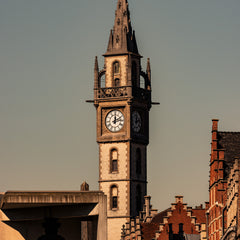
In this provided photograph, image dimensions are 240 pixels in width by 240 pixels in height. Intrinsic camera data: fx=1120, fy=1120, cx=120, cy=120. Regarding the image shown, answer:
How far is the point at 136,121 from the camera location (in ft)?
369

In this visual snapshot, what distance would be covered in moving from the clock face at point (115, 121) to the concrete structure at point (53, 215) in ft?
307

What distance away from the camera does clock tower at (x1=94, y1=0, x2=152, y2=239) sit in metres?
110

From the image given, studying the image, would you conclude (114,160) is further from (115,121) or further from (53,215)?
(53,215)

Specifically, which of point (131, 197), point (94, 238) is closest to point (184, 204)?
point (131, 197)

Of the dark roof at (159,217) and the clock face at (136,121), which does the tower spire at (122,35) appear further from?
the dark roof at (159,217)

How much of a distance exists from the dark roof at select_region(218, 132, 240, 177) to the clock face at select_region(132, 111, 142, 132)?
57922 millimetres

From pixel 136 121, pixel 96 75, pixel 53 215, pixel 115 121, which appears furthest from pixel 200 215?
pixel 53 215

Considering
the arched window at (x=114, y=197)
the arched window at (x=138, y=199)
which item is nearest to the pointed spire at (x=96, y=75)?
the arched window at (x=114, y=197)

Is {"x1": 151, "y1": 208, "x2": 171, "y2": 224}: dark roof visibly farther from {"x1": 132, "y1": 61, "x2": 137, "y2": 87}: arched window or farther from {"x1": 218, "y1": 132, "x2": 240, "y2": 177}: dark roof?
{"x1": 218, "y1": 132, "x2": 240, "y2": 177}: dark roof

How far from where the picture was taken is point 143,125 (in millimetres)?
112875

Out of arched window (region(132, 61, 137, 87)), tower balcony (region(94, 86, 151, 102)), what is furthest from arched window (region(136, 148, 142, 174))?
arched window (region(132, 61, 137, 87))

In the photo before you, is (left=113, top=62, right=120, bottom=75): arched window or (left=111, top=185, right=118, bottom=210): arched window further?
(left=113, top=62, right=120, bottom=75): arched window

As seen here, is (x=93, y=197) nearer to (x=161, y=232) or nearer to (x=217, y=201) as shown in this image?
(x=217, y=201)

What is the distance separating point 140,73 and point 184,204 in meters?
46.1
